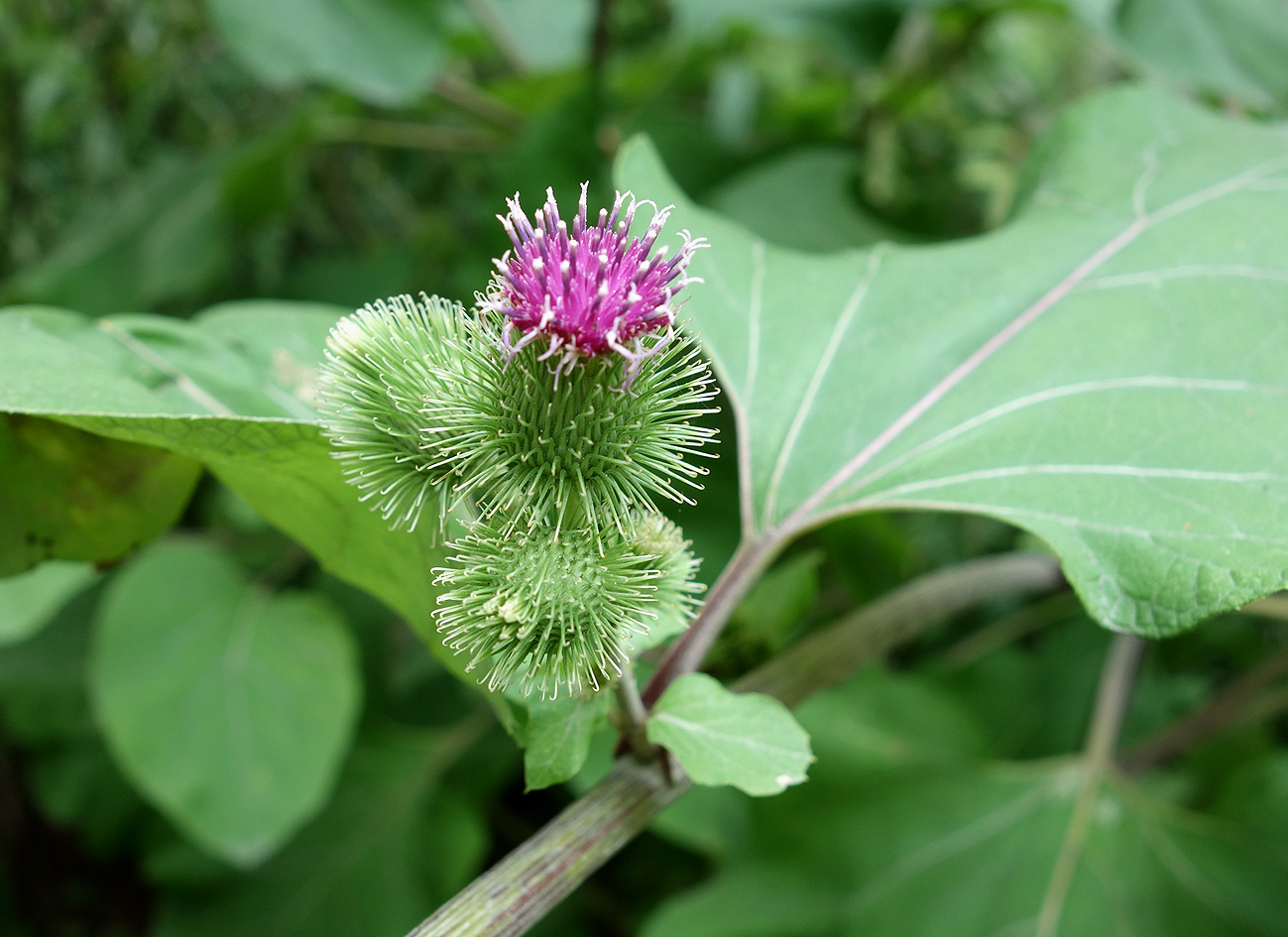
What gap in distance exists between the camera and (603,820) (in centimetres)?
74

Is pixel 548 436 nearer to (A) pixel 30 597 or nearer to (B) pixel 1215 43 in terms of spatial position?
(A) pixel 30 597

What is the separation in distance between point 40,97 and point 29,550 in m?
2.14

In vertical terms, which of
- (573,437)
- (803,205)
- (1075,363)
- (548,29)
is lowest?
(1075,363)

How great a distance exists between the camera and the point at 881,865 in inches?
57.3

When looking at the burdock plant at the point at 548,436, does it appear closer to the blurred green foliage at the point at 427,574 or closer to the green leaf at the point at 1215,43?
the blurred green foliage at the point at 427,574

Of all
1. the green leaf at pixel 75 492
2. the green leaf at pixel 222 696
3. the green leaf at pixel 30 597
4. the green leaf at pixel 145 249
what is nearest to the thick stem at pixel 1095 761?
the green leaf at pixel 222 696

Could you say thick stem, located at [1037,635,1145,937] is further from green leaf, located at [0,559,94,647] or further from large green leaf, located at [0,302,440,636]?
green leaf, located at [0,559,94,647]

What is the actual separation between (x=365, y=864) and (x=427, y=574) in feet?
4.59

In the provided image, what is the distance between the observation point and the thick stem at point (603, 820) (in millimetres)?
663

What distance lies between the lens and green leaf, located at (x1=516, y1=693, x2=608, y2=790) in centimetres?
71

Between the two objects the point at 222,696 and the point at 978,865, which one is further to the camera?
the point at 222,696

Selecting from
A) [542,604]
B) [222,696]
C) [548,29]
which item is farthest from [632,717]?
[548,29]

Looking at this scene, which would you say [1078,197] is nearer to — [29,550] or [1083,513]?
[1083,513]

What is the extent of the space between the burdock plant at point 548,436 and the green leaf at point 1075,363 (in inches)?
10.7
